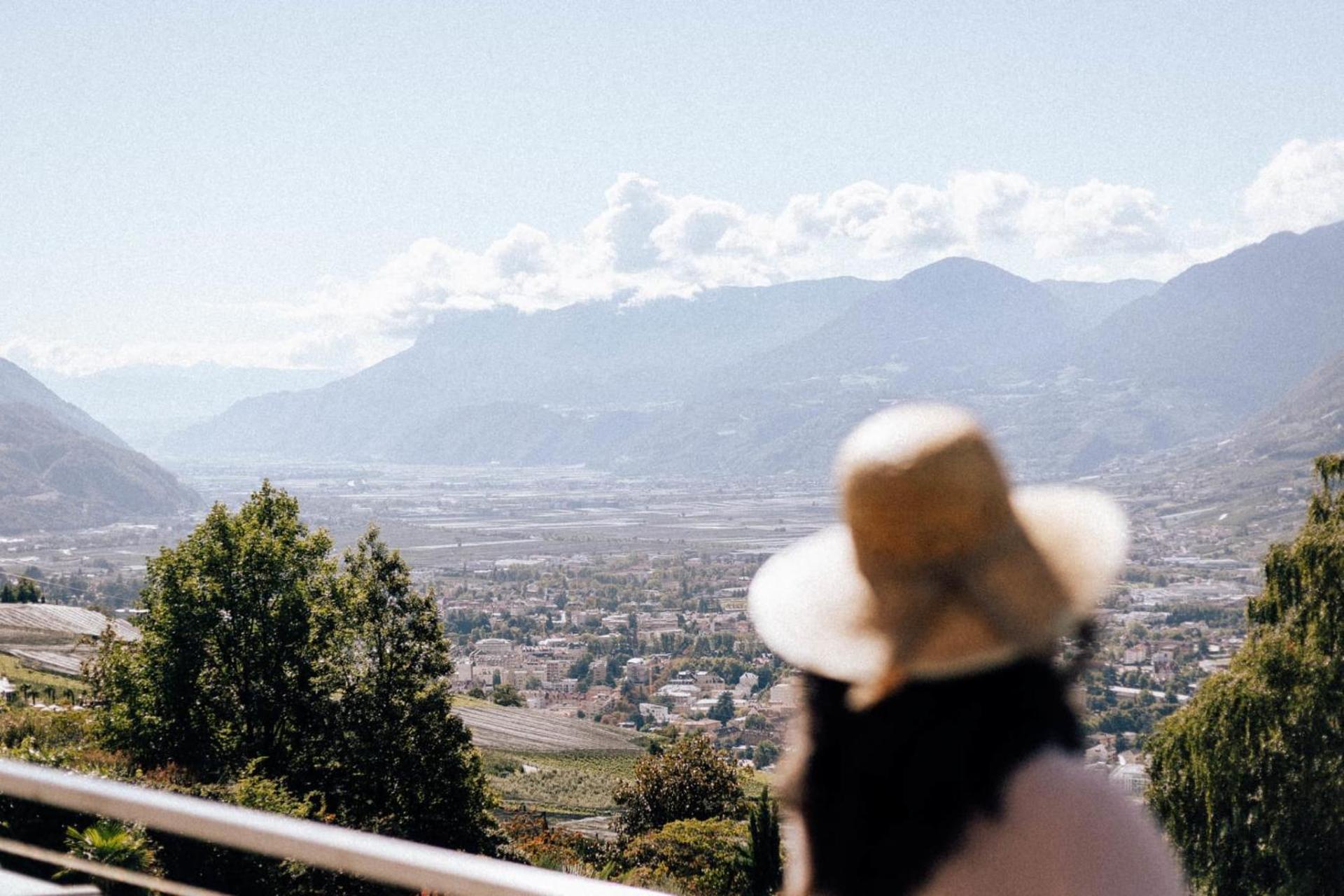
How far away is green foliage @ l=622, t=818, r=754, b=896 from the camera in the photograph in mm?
18766

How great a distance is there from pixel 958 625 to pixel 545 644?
91099 mm

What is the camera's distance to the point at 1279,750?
13.0 metres

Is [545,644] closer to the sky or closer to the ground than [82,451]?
closer to the ground

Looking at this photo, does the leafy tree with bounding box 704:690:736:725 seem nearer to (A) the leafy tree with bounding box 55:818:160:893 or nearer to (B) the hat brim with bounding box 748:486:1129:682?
(A) the leafy tree with bounding box 55:818:160:893

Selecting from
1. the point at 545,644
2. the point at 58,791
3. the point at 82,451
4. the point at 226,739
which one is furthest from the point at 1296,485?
the point at 82,451

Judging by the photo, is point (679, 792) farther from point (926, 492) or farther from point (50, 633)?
point (50, 633)

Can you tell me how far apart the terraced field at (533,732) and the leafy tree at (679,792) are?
22.1 metres

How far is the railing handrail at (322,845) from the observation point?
149 centimetres

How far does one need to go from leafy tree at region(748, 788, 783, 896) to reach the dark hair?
16.8 meters

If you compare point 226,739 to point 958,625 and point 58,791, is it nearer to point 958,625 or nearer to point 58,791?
point 58,791

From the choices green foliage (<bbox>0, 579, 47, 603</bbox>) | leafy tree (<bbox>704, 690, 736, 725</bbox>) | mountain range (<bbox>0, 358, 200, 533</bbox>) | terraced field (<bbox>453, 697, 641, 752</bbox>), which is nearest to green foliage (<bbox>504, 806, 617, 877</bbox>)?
terraced field (<bbox>453, 697, 641, 752</bbox>)

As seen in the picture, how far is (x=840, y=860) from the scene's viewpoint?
1139 mm

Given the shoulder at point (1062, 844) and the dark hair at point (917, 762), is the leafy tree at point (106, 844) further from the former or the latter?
the shoulder at point (1062, 844)

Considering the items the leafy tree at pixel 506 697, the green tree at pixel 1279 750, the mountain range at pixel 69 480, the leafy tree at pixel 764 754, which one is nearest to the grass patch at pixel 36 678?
the leafy tree at pixel 506 697
